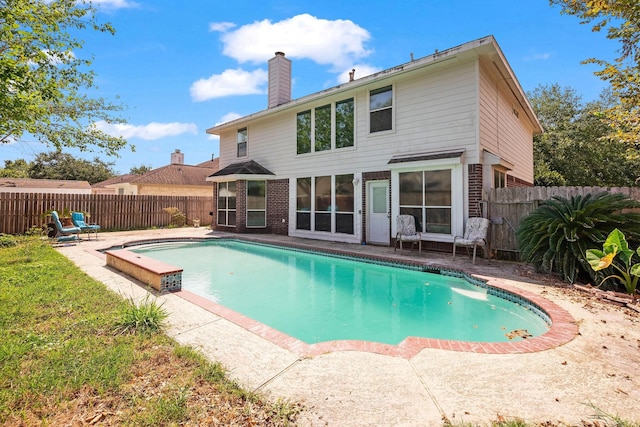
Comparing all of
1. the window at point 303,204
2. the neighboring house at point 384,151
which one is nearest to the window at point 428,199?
the neighboring house at point 384,151

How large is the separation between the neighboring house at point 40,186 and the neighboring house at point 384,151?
26.0 m

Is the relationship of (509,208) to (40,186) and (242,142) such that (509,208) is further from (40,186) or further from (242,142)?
(40,186)

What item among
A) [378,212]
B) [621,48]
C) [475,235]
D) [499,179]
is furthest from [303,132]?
[621,48]

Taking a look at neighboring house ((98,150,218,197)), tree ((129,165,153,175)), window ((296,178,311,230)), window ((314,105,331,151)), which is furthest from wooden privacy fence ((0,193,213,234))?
tree ((129,165,153,175))

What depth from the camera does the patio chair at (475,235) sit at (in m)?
7.40

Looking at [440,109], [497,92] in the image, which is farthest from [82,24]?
[497,92]

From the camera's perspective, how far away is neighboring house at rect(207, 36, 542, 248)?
824 centimetres

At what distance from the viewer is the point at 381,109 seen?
9984mm

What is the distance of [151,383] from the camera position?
7.85 ft

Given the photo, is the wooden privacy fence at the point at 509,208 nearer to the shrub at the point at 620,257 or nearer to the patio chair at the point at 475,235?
the patio chair at the point at 475,235

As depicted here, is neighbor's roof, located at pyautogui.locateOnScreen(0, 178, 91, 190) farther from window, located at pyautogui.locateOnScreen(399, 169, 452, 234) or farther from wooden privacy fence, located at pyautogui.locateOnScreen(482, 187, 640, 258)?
wooden privacy fence, located at pyautogui.locateOnScreen(482, 187, 640, 258)

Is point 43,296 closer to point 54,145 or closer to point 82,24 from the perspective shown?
point 54,145

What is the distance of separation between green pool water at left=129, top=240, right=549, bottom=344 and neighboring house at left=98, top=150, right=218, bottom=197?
585 inches

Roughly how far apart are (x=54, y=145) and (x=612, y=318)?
45.9 feet
